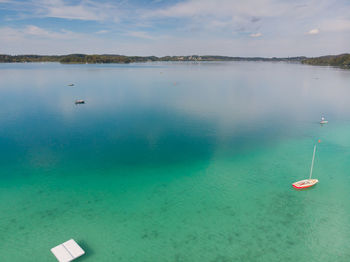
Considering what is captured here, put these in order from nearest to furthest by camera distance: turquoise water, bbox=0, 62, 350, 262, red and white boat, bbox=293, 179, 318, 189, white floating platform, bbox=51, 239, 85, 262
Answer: white floating platform, bbox=51, 239, 85, 262 < turquoise water, bbox=0, 62, 350, 262 < red and white boat, bbox=293, 179, 318, 189

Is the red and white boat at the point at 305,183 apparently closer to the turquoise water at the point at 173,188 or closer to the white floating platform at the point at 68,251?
the turquoise water at the point at 173,188

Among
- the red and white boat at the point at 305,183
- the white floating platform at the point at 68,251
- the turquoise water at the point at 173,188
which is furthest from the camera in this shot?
the red and white boat at the point at 305,183

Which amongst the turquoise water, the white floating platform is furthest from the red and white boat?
the white floating platform

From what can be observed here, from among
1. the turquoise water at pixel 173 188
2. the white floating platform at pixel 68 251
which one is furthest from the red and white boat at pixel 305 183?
the white floating platform at pixel 68 251

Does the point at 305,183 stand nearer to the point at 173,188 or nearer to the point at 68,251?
the point at 173,188

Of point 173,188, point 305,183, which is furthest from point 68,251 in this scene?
point 305,183

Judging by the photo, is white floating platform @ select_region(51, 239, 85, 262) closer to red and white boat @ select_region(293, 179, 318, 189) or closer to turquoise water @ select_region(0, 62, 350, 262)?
turquoise water @ select_region(0, 62, 350, 262)

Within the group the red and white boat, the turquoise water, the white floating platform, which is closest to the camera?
the white floating platform
